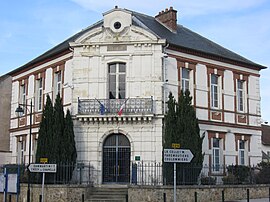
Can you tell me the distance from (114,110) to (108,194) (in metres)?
4.98

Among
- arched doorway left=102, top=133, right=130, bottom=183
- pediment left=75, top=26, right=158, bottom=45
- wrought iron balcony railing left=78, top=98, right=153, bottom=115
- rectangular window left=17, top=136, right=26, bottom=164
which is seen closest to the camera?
wrought iron balcony railing left=78, top=98, right=153, bottom=115

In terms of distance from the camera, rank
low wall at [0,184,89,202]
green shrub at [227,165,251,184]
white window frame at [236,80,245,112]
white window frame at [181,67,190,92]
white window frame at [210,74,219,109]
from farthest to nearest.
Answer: white window frame at [236,80,245,112] < white window frame at [210,74,219,109] < white window frame at [181,67,190,92] < green shrub at [227,165,251,184] < low wall at [0,184,89,202]

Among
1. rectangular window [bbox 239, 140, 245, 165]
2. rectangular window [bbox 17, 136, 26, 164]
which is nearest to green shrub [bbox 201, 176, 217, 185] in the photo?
rectangular window [bbox 239, 140, 245, 165]

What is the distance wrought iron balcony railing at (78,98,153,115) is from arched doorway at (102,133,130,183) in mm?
1586

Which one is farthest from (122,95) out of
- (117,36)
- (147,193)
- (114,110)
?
(147,193)

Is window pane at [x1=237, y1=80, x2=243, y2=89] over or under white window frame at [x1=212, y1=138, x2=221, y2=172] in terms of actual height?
over

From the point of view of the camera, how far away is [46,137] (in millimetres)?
24406

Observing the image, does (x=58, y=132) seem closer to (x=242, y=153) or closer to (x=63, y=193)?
(x=63, y=193)

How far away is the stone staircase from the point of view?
21.7m

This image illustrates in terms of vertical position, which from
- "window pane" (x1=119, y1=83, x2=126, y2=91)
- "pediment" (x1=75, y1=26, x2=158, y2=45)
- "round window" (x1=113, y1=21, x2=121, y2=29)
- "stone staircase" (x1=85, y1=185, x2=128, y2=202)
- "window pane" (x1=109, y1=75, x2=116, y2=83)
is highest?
"round window" (x1=113, y1=21, x2=121, y2=29)

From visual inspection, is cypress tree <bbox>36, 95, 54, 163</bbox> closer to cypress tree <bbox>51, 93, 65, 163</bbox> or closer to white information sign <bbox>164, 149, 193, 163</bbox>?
cypress tree <bbox>51, 93, 65, 163</bbox>

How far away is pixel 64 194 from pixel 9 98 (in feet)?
52.0

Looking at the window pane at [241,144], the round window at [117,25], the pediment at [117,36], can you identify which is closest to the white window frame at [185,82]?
the pediment at [117,36]

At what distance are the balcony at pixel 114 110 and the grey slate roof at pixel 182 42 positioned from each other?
415cm
